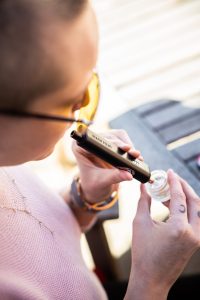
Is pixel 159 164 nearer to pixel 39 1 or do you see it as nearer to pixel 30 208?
pixel 30 208

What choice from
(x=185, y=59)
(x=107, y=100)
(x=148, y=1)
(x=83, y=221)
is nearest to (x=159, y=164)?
(x=83, y=221)

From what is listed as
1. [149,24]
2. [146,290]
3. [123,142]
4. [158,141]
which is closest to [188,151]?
[158,141]

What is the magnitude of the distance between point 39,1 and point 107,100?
0.90m

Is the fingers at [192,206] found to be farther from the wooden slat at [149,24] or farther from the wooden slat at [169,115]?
the wooden slat at [149,24]

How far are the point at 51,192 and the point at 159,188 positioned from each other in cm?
42

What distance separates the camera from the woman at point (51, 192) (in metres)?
0.65

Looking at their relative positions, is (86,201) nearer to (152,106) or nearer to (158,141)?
(158,141)

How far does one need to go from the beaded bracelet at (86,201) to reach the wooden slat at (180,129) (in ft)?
0.82

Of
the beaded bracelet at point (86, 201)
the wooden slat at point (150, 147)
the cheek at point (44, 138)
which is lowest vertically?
the beaded bracelet at point (86, 201)

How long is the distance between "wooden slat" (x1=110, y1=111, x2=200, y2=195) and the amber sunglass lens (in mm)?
326

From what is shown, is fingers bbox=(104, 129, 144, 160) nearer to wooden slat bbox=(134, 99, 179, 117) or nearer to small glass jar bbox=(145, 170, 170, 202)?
small glass jar bbox=(145, 170, 170, 202)

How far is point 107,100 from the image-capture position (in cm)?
153

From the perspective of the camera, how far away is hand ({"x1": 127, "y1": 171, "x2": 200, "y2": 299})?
2.83ft

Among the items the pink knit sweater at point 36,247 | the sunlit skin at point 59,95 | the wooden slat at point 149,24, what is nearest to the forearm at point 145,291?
the pink knit sweater at point 36,247
